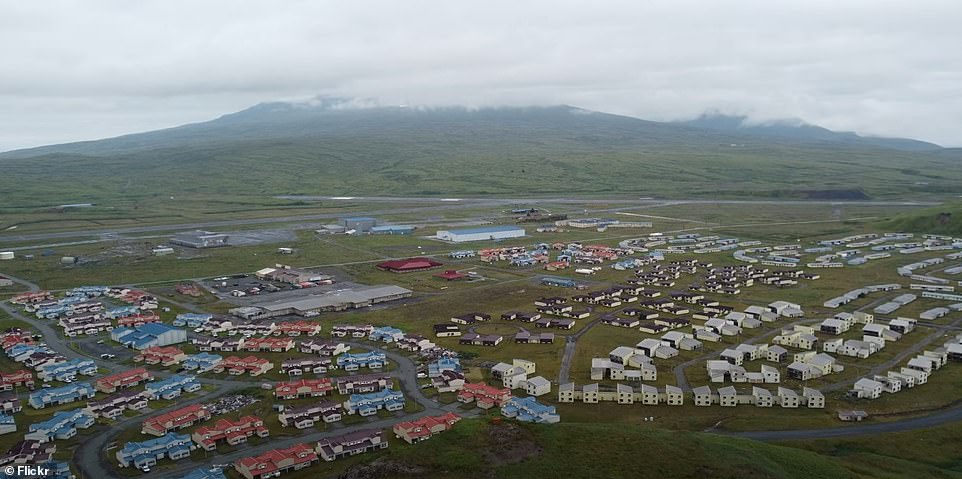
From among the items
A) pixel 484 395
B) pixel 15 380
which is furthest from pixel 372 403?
pixel 15 380

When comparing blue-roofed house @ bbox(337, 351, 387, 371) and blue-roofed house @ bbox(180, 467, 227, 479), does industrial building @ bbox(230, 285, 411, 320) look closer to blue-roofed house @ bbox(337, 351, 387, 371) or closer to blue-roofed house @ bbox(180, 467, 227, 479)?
blue-roofed house @ bbox(337, 351, 387, 371)

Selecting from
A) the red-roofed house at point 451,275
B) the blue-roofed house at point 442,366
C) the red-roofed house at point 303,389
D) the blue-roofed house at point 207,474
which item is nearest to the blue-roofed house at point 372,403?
the red-roofed house at point 303,389

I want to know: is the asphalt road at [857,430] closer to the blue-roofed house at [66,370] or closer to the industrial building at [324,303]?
the industrial building at [324,303]

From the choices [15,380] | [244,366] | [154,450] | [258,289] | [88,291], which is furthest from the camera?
[258,289]

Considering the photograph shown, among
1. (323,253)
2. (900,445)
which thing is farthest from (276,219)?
(900,445)

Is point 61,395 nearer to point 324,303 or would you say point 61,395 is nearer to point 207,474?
point 207,474

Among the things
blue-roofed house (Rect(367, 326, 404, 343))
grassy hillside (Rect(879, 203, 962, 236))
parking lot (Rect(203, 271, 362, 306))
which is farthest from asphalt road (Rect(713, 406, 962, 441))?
grassy hillside (Rect(879, 203, 962, 236))

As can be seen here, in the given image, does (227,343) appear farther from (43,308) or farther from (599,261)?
(599,261)
